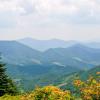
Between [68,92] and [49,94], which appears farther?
[68,92]

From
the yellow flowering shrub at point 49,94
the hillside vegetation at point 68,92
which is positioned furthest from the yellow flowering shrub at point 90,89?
the yellow flowering shrub at point 49,94

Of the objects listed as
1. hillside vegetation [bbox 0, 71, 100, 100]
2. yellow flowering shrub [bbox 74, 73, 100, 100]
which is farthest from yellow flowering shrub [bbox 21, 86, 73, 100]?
yellow flowering shrub [bbox 74, 73, 100, 100]

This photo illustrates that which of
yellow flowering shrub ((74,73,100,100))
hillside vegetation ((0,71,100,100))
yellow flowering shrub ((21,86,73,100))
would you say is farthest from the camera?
yellow flowering shrub ((74,73,100,100))

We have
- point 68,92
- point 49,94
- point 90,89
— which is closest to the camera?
point 49,94

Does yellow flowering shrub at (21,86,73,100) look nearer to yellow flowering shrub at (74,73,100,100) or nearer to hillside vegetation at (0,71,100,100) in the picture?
hillside vegetation at (0,71,100,100)

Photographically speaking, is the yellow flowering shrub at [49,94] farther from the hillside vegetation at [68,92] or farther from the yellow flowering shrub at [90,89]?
the yellow flowering shrub at [90,89]

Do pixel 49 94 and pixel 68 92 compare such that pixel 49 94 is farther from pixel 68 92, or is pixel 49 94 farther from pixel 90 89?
pixel 90 89

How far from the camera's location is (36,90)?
2141 cm

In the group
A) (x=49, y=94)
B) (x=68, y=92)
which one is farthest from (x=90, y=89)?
(x=49, y=94)

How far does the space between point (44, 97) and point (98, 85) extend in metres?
3.78

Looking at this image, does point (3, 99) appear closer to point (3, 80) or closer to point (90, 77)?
point (90, 77)

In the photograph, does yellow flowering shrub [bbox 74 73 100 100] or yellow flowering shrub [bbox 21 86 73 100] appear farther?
yellow flowering shrub [bbox 74 73 100 100]

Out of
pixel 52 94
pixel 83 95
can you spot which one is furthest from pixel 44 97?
pixel 83 95

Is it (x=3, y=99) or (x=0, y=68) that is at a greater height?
(x=0, y=68)
